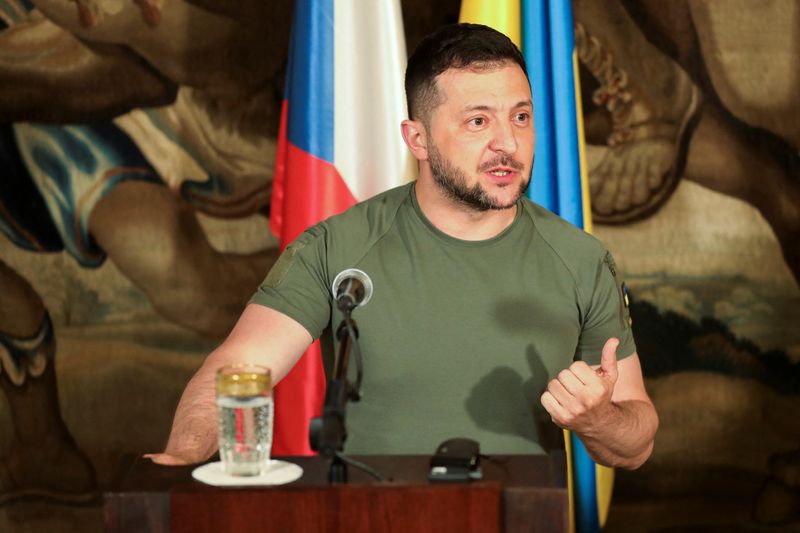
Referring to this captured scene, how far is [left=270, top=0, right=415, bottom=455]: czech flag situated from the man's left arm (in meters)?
0.99

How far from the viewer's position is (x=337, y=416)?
155 centimetres

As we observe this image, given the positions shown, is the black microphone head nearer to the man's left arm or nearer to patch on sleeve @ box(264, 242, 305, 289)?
the man's left arm

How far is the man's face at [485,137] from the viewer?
7.41 ft

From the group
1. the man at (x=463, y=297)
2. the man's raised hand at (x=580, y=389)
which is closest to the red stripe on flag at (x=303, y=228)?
the man at (x=463, y=297)

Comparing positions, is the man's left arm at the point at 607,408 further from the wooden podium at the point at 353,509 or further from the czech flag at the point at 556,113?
the czech flag at the point at 556,113

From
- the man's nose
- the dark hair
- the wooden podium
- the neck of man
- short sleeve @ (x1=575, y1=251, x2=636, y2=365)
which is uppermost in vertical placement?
the dark hair

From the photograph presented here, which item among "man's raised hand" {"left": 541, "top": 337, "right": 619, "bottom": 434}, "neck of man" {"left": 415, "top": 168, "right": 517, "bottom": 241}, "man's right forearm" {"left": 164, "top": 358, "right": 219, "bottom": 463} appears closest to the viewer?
"man's raised hand" {"left": 541, "top": 337, "right": 619, "bottom": 434}

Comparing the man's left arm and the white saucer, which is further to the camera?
the man's left arm

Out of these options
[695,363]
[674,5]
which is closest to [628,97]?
[674,5]

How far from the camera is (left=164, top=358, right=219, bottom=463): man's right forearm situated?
1987 millimetres

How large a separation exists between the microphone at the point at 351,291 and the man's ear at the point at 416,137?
2.57 feet

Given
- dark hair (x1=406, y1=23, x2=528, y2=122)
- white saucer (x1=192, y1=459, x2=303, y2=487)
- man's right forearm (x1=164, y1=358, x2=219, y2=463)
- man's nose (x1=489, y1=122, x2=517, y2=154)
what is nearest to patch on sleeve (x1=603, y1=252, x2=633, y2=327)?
man's nose (x1=489, y1=122, x2=517, y2=154)

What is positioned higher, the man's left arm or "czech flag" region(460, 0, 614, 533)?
"czech flag" region(460, 0, 614, 533)

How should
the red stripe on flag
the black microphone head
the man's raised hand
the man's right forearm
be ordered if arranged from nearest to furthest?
the black microphone head, the man's raised hand, the man's right forearm, the red stripe on flag
